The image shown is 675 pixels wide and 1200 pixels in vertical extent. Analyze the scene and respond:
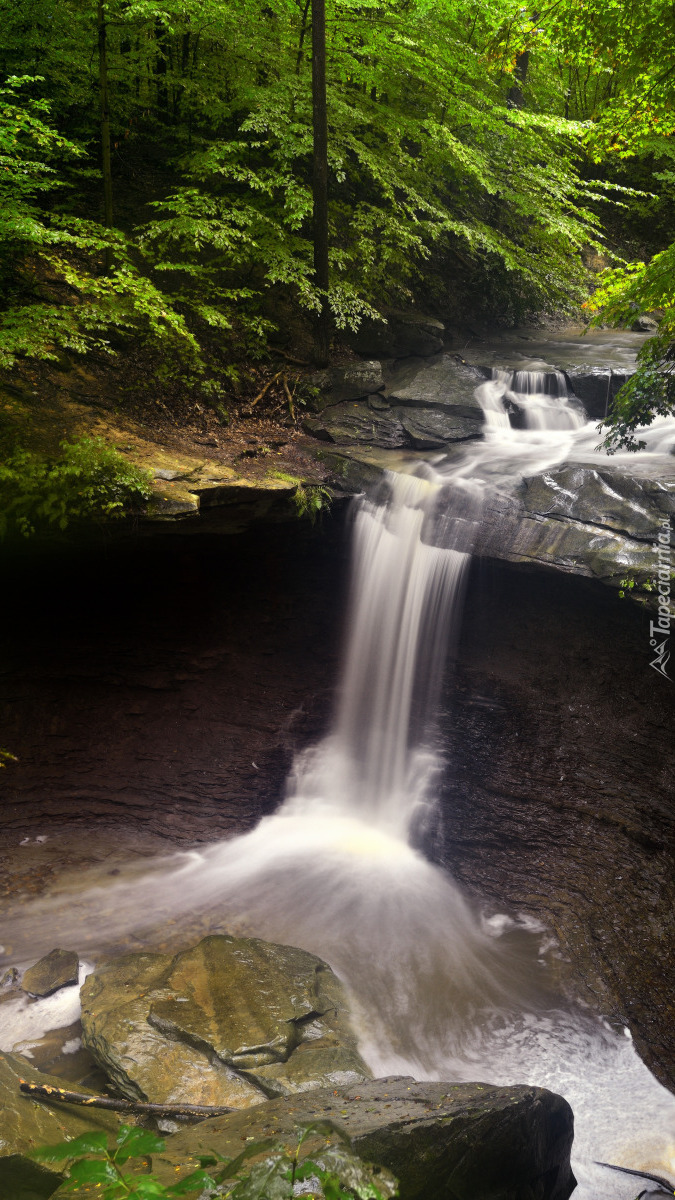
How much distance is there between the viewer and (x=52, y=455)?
19.8 ft

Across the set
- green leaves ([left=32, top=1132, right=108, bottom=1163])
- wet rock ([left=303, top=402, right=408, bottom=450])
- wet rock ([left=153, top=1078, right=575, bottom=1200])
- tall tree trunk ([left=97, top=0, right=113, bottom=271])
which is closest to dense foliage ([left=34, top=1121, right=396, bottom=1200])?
green leaves ([left=32, top=1132, right=108, bottom=1163])

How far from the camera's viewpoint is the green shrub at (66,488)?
18.4 feet

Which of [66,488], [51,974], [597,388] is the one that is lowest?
[51,974]

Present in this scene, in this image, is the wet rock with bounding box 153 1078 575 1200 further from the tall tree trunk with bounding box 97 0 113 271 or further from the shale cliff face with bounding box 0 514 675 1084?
the tall tree trunk with bounding box 97 0 113 271

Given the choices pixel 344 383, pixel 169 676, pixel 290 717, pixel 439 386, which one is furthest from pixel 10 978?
pixel 439 386

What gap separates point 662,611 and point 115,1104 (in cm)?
570

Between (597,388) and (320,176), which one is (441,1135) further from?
(320,176)

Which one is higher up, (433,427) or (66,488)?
(433,427)

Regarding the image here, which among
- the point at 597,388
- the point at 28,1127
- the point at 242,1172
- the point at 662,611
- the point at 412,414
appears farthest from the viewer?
the point at 597,388

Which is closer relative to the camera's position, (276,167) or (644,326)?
(276,167)

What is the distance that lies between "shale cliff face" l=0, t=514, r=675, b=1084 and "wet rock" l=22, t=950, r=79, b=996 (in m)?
1.08

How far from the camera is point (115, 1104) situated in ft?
11.5

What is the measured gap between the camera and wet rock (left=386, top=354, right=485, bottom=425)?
9320 millimetres

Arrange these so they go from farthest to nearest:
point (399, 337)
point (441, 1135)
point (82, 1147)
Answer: point (399, 337) < point (441, 1135) < point (82, 1147)
